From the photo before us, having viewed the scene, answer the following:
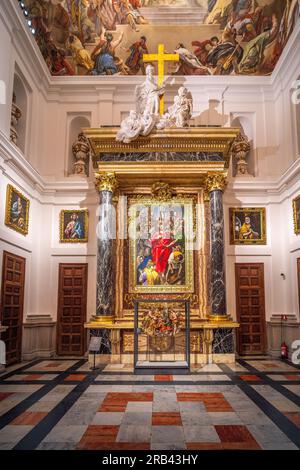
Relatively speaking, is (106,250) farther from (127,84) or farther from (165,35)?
(165,35)

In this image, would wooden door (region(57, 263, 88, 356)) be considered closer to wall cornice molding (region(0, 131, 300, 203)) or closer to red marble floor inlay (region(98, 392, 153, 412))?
wall cornice molding (region(0, 131, 300, 203))

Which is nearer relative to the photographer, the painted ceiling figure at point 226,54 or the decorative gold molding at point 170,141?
the decorative gold molding at point 170,141

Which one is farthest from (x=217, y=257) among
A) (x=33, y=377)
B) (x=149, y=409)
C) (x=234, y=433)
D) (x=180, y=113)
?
(x=234, y=433)

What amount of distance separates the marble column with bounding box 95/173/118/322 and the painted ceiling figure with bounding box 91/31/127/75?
4.10 m

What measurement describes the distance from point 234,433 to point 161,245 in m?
6.47

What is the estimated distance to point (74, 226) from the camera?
1199 centimetres

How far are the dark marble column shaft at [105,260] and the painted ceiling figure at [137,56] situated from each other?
4627mm

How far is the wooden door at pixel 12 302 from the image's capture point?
371 inches

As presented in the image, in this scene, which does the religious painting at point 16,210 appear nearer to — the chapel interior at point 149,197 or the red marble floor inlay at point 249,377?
the chapel interior at point 149,197

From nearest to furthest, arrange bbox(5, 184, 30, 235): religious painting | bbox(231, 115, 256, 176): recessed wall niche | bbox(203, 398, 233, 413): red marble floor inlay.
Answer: bbox(203, 398, 233, 413): red marble floor inlay → bbox(5, 184, 30, 235): religious painting → bbox(231, 115, 256, 176): recessed wall niche

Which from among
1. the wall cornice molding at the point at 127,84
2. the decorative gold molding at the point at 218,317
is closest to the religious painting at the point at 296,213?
the decorative gold molding at the point at 218,317

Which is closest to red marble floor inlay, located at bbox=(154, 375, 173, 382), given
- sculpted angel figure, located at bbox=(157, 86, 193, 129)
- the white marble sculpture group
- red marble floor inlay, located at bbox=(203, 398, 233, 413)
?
red marble floor inlay, located at bbox=(203, 398, 233, 413)

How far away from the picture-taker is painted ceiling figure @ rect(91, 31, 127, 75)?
12.3 m

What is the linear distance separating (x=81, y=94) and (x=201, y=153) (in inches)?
185
